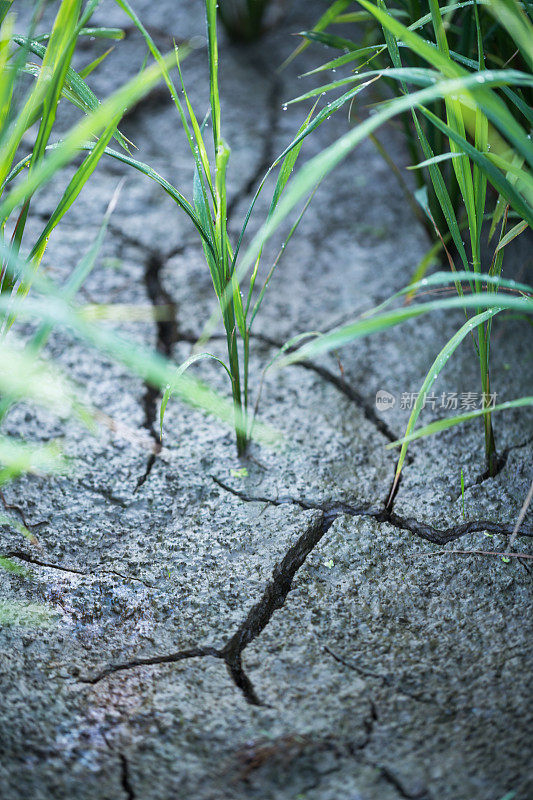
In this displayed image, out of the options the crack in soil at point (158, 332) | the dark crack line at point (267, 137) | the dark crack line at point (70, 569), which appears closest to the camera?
the dark crack line at point (70, 569)

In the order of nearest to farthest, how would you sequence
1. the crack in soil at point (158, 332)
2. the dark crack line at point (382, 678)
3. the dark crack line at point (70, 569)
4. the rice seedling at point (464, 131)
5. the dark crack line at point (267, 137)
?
the rice seedling at point (464, 131)
the dark crack line at point (382, 678)
the dark crack line at point (70, 569)
the crack in soil at point (158, 332)
the dark crack line at point (267, 137)

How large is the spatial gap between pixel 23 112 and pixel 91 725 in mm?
767

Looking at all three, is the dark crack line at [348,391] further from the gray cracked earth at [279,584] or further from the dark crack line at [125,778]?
the dark crack line at [125,778]

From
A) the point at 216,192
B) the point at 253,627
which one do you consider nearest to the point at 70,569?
the point at 253,627

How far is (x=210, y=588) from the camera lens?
0.99 metres

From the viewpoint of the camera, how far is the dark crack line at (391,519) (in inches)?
41.3

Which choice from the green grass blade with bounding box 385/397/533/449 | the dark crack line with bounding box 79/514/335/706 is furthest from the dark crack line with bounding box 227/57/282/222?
the green grass blade with bounding box 385/397/533/449

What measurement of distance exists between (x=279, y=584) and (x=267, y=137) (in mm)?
1394

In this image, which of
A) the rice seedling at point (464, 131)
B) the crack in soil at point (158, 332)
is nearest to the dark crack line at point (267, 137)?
the crack in soil at point (158, 332)

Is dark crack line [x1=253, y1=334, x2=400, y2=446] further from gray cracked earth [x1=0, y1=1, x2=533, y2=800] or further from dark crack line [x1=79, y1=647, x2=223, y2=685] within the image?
dark crack line [x1=79, y1=647, x2=223, y2=685]

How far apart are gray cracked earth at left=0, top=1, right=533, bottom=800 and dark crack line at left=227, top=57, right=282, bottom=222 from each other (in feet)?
0.88

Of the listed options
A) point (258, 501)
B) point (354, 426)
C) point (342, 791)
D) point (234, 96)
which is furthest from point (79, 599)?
point (234, 96)

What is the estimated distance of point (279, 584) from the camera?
1.01 m

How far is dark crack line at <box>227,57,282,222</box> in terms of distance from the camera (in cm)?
180
